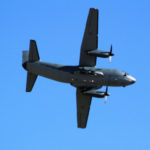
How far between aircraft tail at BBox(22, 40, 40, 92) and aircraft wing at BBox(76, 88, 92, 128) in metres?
7.08

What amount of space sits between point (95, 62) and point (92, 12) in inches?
278

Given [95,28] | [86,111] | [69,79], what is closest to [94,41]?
[95,28]

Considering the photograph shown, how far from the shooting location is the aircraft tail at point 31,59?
216 feet

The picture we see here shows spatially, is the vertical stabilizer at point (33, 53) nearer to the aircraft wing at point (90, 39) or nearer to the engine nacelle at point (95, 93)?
→ the aircraft wing at point (90, 39)

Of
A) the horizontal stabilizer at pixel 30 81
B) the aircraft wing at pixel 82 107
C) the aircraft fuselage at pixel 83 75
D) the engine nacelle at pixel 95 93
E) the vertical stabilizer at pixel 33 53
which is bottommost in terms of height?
the aircraft wing at pixel 82 107

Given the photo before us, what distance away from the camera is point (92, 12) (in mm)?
64625

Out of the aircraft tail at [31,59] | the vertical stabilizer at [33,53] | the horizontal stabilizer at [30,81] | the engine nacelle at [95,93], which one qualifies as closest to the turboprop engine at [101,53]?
the engine nacelle at [95,93]

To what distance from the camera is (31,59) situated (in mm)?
65938

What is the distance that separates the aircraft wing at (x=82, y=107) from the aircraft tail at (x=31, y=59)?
279 inches

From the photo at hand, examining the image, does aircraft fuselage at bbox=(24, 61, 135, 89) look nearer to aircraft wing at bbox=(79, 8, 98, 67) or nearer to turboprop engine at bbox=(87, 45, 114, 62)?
aircraft wing at bbox=(79, 8, 98, 67)

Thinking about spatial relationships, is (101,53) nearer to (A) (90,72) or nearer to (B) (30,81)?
(A) (90,72)

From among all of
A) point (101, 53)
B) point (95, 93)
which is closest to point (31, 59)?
point (101, 53)

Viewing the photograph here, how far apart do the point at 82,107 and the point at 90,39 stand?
11.0 metres

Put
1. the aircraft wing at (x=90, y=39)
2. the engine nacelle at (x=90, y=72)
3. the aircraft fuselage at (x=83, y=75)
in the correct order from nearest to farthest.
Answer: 1. the engine nacelle at (x=90, y=72)
2. the aircraft fuselage at (x=83, y=75)
3. the aircraft wing at (x=90, y=39)
